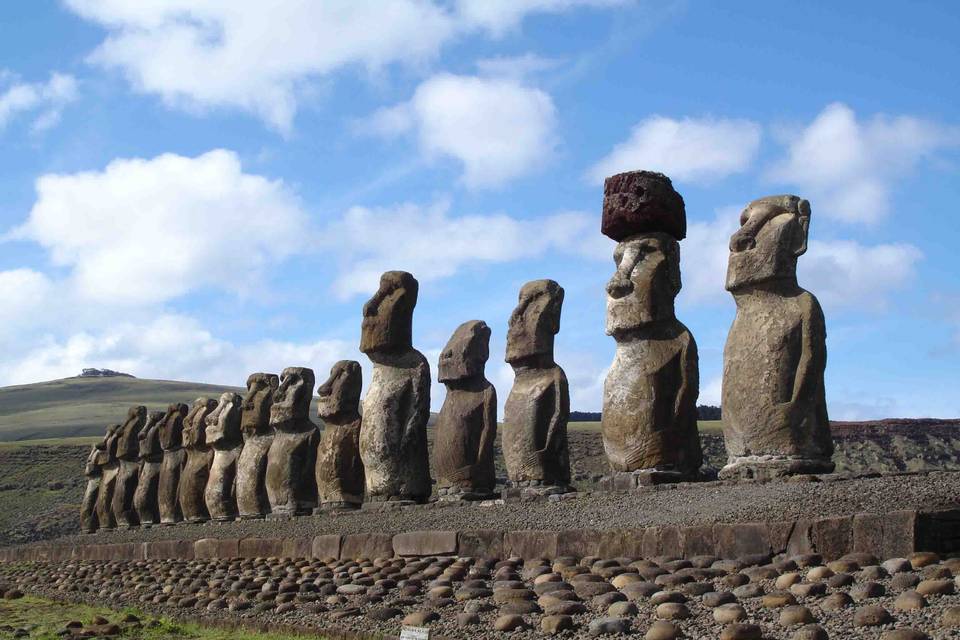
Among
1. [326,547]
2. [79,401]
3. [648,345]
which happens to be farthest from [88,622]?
[79,401]

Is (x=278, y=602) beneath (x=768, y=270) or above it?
beneath

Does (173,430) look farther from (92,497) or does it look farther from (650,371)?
(650,371)

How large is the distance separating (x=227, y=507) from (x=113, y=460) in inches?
256

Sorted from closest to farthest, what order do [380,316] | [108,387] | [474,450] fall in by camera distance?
[474,450], [380,316], [108,387]

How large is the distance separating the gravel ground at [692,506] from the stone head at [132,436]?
1104 centimetres

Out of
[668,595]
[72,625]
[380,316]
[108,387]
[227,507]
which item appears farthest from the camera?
[108,387]

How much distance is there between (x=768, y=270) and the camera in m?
10.1

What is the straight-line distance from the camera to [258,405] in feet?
58.2

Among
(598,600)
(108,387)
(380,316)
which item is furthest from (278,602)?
(108,387)

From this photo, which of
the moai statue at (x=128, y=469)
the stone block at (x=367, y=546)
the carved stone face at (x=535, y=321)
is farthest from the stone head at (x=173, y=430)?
the stone block at (x=367, y=546)

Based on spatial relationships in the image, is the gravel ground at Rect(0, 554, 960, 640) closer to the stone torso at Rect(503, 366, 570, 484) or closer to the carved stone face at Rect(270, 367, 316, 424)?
the stone torso at Rect(503, 366, 570, 484)

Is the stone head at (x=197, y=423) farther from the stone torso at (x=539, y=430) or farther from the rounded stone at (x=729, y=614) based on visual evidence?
the rounded stone at (x=729, y=614)

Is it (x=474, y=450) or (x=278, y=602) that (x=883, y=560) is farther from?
(x=474, y=450)

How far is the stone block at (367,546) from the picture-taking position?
10820 mm
